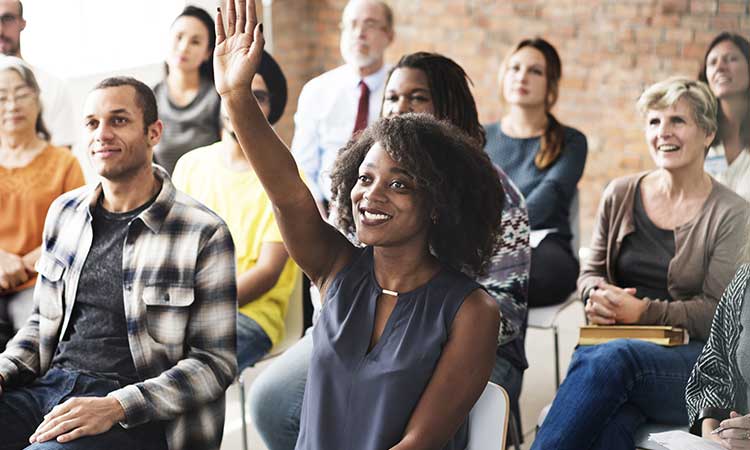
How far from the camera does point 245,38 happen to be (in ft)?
6.82

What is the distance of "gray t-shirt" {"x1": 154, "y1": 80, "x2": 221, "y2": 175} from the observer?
151 inches

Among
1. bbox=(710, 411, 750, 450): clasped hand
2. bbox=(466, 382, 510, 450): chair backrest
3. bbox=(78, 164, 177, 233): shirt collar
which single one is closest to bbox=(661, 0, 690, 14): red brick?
bbox=(710, 411, 750, 450): clasped hand

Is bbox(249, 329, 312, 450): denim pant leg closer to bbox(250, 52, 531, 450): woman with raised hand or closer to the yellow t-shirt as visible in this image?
bbox(250, 52, 531, 450): woman with raised hand

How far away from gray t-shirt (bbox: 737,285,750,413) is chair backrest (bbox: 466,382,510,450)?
2.08ft

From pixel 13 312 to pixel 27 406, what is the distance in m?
0.61

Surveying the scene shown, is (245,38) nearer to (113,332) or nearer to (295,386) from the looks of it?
(113,332)

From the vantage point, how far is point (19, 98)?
10.4 feet

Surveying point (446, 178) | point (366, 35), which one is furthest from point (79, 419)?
point (366, 35)

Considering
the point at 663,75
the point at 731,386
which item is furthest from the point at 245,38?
the point at 663,75

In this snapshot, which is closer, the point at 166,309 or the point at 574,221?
the point at 166,309

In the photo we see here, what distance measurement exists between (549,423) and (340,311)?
719 mm

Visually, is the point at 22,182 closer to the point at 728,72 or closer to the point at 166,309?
the point at 166,309

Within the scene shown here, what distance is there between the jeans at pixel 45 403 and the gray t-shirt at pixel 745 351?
1302 mm

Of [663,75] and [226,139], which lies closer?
[226,139]
